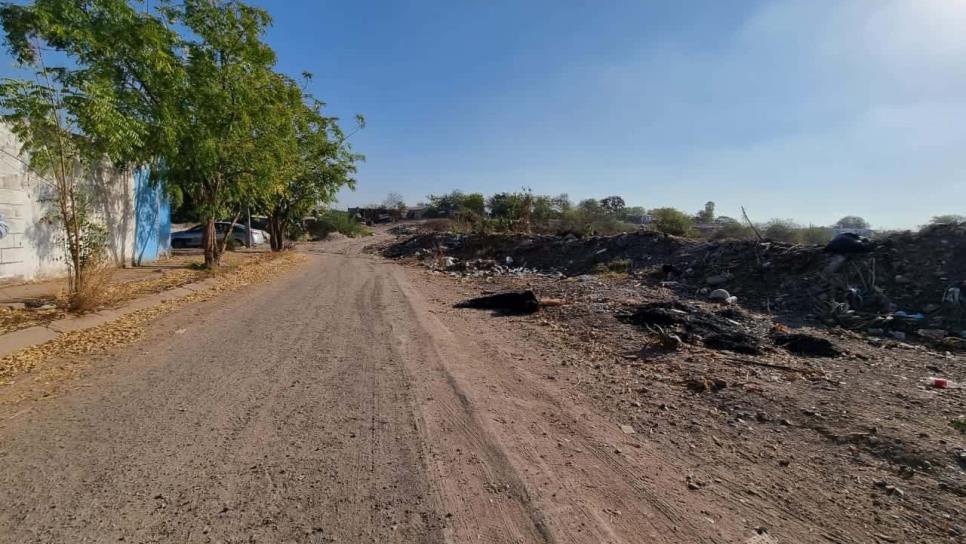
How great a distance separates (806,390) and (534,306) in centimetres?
531

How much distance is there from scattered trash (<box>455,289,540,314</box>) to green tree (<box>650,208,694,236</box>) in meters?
11.3

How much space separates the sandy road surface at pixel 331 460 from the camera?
273cm

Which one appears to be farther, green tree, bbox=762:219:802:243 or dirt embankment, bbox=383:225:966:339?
green tree, bbox=762:219:802:243

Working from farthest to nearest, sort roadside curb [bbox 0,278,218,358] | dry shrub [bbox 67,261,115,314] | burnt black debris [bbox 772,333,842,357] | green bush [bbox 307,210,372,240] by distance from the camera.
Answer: green bush [bbox 307,210,372,240] → dry shrub [bbox 67,261,115,314] → burnt black debris [bbox 772,333,842,357] → roadside curb [bbox 0,278,218,358]

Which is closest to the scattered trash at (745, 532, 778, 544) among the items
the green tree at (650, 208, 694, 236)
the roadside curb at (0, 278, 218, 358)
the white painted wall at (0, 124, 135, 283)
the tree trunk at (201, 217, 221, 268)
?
the roadside curb at (0, 278, 218, 358)

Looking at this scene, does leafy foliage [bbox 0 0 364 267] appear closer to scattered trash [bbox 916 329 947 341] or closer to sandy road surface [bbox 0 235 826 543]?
sandy road surface [bbox 0 235 826 543]

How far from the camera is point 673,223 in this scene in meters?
21.3

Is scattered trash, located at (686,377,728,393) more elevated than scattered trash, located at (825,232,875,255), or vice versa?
scattered trash, located at (825,232,875,255)

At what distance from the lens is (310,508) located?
2.85 meters

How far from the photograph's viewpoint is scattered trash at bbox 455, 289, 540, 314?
9.92 metres

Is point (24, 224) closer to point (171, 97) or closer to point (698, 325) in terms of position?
point (171, 97)

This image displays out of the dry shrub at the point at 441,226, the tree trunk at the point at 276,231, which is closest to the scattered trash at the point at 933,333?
the tree trunk at the point at 276,231

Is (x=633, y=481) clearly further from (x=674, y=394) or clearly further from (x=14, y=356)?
(x=14, y=356)

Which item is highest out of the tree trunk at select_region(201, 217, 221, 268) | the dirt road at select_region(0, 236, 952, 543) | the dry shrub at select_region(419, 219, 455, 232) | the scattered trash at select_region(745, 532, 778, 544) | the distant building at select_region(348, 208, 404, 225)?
the distant building at select_region(348, 208, 404, 225)
